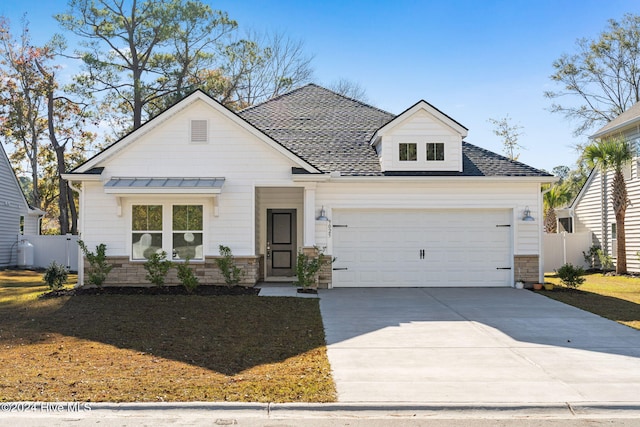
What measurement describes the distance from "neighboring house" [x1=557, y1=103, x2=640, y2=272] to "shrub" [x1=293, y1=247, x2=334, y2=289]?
42.7 ft

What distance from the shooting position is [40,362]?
7277 millimetres

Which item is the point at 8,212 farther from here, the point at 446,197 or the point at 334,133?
the point at 446,197

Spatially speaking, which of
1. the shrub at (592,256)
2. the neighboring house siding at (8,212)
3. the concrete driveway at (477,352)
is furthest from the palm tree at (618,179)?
the neighboring house siding at (8,212)

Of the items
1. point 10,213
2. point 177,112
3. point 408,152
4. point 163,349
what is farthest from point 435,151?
point 10,213

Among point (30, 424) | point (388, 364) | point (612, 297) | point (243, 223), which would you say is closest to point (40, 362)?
point (30, 424)

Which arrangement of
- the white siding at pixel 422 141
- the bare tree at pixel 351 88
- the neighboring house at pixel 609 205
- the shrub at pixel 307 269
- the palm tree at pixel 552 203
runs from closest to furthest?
the shrub at pixel 307 269 < the white siding at pixel 422 141 < the neighboring house at pixel 609 205 < the palm tree at pixel 552 203 < the bare tree at pixel 351 88

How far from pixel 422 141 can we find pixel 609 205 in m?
10.8

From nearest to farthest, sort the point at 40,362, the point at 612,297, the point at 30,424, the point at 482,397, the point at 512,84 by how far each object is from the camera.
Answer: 1. the point at 30,424
2. the point at 482,397
3. the point at 40,362
4. the point at 612,297
5. the point at 512,84

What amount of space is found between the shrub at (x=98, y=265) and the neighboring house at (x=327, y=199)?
0.30 metres

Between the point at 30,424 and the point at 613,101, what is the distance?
38.2 metres

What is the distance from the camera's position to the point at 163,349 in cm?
803

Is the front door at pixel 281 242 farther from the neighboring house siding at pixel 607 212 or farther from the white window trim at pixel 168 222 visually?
the neighboring house siding at pixel 607 212

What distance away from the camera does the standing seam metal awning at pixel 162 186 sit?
45.2 ft

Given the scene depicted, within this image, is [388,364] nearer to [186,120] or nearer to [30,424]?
[30,424]
